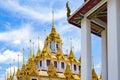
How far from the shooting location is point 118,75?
1083cm

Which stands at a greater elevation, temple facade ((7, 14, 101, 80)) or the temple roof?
the temple roof

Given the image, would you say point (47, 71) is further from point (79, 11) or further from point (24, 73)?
point (79, 11)

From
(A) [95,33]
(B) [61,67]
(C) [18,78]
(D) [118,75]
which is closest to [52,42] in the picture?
(B) [61,67]

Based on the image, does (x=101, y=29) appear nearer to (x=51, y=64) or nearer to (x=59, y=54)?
(x=51, y=64)

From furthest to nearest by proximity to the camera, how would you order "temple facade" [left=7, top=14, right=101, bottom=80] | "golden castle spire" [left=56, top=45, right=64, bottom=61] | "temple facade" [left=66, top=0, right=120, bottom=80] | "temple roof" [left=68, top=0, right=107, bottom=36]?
1. "golden castle spire" [left=56, top=45, right=64, bottom=61]
2. "temple facade" [left=7, top=14, right=101, bottom=80]
3. "temple roof" [left=68, top=0, right=107, bottom=36]
4. "temple facade" [left=66, top=0, right=120, bottom=80]

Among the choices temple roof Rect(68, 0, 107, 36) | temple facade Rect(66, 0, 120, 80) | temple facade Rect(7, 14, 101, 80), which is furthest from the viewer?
temple facade Rect(7, 14, 101, 80)

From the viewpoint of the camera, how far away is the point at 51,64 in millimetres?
42906

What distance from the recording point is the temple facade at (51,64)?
41.6 meters

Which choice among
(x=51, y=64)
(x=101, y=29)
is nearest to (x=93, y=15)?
(x=101, y=29)

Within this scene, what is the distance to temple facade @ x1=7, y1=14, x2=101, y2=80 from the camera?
41625 mm

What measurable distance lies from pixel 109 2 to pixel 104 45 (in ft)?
15.5

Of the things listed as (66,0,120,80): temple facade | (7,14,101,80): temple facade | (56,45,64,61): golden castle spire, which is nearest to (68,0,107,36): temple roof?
(66,0,120,80): temple facade

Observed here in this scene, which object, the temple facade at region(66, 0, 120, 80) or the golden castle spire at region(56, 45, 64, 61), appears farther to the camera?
the golden castle spire at region(56, 45, 64, 61)

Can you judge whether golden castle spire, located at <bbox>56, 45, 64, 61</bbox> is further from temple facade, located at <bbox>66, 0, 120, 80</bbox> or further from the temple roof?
the temple roof
